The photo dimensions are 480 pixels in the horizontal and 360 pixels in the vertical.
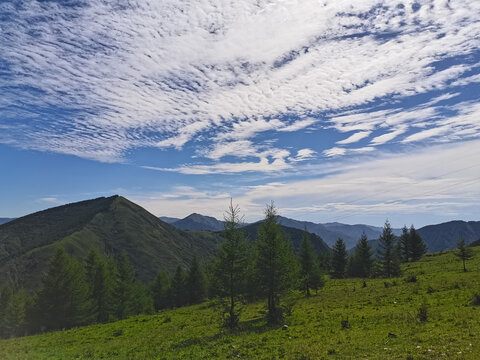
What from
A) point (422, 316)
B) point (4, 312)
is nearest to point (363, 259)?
point (422, 316)

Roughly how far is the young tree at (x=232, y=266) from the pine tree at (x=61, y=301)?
4549 cm

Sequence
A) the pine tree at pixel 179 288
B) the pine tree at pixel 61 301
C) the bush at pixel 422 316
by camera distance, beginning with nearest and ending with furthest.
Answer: the bush at pixel 422 316 < the pine tree at pixel 61 301 < the pine tree at pixel 179 288

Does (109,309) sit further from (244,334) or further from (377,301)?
(377,301)

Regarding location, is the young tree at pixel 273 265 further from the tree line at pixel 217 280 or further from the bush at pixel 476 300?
the bush at pixel 476 300

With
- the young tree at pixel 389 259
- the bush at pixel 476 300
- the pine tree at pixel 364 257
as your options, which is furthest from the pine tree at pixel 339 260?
the bush at pixel 476 300

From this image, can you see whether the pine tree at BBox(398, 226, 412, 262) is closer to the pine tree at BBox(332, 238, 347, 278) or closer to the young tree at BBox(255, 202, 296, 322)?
the pine tree at BBox(332, 238, 347, 278)

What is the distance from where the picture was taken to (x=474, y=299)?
2358 cm

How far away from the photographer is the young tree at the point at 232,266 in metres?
28.0

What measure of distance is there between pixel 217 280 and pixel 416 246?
292 feet

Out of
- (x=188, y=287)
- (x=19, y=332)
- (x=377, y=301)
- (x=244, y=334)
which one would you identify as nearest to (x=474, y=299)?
(x=377, y=301)

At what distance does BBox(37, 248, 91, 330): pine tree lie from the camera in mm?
57812

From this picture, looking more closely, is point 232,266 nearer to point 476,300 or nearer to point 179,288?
point 476,300

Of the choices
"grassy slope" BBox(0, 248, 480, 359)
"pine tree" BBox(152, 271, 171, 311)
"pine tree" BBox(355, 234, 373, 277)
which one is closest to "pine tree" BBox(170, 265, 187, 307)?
"pine tree" BBox(152, 271, 171, 311)

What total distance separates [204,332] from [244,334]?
5.42 meters
